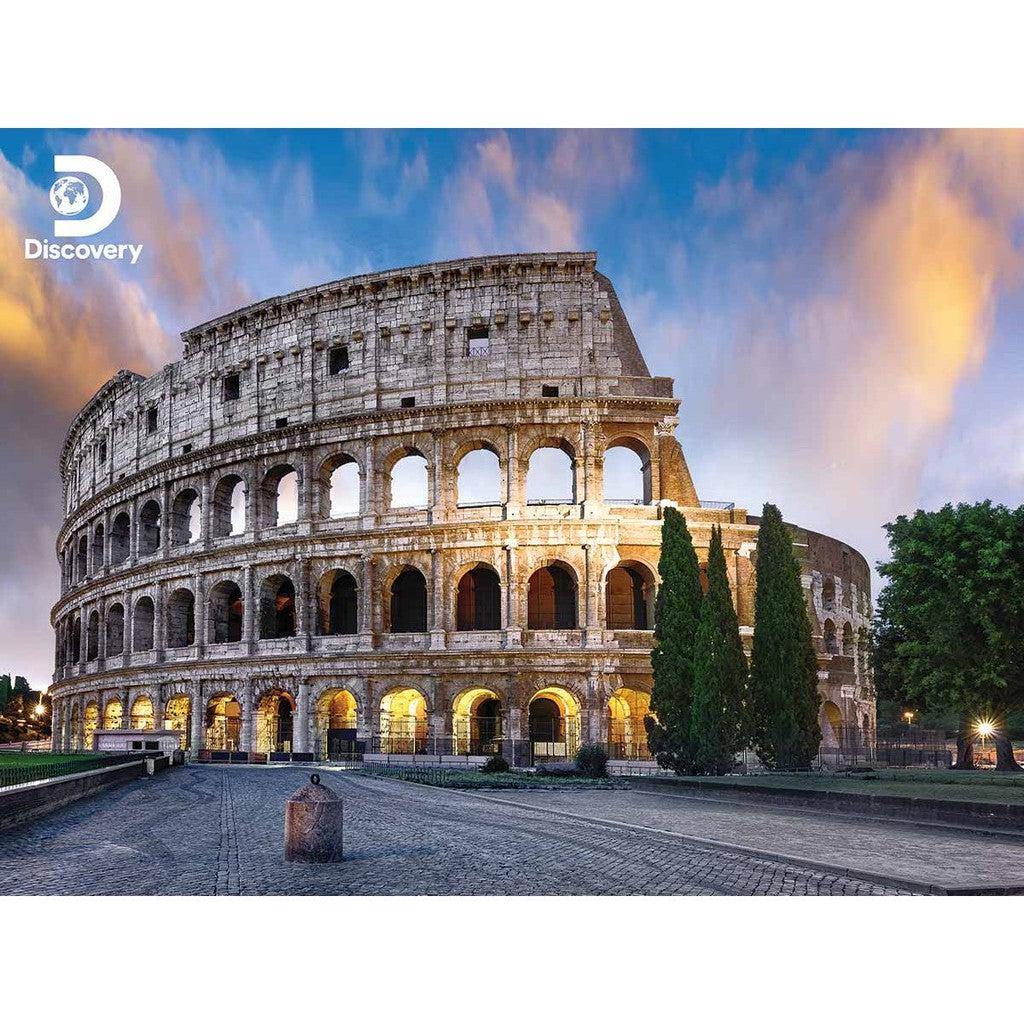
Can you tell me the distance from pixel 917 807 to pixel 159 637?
32018 millimetres

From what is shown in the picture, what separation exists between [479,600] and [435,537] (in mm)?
2918

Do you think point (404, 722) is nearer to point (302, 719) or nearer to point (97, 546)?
point (302, 719)

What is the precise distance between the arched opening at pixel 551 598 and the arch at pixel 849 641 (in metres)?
12.3

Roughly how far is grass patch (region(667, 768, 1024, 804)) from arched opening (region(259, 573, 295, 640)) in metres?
21.1

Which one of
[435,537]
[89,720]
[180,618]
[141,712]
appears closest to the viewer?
[435,537]

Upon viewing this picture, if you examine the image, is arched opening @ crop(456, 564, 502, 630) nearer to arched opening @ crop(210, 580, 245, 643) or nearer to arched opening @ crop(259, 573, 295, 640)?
arched opening @ crop(259, 573, 295, 640)

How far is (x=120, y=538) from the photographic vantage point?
1720 inches

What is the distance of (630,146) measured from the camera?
11.1 metres

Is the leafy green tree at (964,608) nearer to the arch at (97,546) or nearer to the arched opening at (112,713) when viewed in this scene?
the arched opening at (112,713)

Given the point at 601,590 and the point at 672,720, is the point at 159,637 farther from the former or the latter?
the point at 672,720

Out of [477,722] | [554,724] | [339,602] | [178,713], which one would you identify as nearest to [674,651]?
[554,724]

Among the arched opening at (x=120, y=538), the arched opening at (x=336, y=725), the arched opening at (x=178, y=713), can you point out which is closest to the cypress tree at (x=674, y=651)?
the arched opening at (x=336, y=725)

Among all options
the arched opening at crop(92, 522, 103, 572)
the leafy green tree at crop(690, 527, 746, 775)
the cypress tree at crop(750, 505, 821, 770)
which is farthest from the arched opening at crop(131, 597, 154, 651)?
the cypress tree at crop(750, 505, 821, 770)

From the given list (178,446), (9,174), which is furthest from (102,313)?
(178,446)
